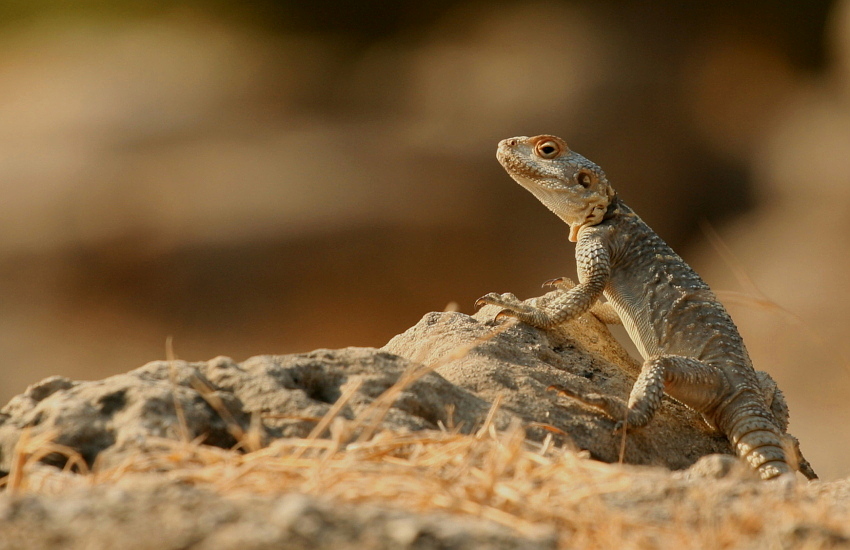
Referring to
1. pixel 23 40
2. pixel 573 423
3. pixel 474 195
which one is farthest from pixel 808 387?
pixel 23 40

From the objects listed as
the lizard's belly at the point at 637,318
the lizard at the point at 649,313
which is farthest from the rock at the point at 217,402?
the lizard's belly at the point at 637,318

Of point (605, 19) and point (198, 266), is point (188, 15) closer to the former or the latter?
point (198, 266)

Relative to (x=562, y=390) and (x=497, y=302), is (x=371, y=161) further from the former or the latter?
(x=562, y=390)

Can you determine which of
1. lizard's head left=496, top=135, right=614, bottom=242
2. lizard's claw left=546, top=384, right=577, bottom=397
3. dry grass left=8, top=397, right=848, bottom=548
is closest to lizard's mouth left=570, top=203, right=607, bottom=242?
lizard's head left=496, top=135, right=614, bottom=242

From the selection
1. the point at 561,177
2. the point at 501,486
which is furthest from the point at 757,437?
the point at 501,486

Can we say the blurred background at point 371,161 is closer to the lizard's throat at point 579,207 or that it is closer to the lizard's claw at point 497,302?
the lizard's throat at point 579,207

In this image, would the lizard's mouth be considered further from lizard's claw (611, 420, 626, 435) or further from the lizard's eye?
lizard's claw (611, 420, 626, 435)
